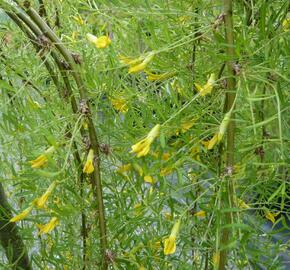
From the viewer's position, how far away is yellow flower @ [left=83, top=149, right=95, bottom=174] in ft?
1.98

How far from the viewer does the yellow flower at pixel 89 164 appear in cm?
60

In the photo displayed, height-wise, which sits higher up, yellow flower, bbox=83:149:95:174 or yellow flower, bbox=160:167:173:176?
yellow flower, bbox=83:149:95:174

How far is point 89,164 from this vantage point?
61cm

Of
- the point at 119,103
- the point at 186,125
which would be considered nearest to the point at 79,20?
the point at 119,103

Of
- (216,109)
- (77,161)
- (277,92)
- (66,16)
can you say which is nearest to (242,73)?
(277,92)

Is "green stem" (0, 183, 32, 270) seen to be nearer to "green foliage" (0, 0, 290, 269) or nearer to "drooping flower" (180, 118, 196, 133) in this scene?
"green foliage" (0, 0, 290, 269)

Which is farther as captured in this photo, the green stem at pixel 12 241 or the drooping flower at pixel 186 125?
the green stem at pixel 12 241

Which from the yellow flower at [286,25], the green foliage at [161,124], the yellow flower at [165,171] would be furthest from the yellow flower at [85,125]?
the yellow flower at [286,25]

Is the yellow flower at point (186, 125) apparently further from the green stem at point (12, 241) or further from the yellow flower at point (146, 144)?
the green stem at point (12, 241)

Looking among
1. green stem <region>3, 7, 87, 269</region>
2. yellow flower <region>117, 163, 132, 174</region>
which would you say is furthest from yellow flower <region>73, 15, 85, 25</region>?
yellow flower <region>117, 163, 132, 174</region>

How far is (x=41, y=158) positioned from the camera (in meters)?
0.53

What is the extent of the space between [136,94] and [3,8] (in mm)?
205

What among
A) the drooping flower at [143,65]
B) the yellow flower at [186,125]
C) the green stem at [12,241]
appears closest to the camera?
the drooping flower at [143,65]

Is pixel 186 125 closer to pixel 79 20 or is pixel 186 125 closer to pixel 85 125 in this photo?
pixel 85 125
